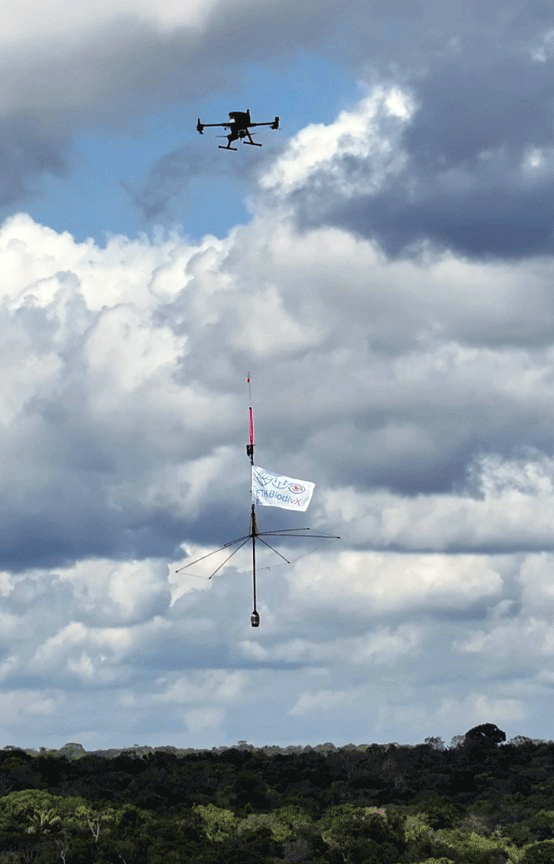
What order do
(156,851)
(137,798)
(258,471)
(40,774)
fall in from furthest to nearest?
(40,774) < (137,798) < (156,851) < (258,471)

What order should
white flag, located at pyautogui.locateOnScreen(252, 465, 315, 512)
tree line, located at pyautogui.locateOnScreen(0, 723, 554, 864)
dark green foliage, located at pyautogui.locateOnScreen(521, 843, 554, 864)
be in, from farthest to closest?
tree line, located at pyautogui.locateOnScreen(0, 723, 554, 864), dark green foliage, located at pyautogui.locateOnScreen(521, 843, 554, 864), white flag, located at pyautogui.locateOnScreen(252, 465, 315, 512)

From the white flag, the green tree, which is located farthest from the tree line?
the white flag

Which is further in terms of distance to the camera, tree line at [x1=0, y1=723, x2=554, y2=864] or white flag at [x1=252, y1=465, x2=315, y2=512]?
tree line at [x1=0, y1=723, x2=554, y2=864]

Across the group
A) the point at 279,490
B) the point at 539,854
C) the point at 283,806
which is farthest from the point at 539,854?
the point at 279,490

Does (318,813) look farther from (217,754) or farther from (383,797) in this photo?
(217,754)

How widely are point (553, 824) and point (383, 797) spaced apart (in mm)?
20509

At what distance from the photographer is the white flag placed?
3334 inches

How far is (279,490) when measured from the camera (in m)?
85.5

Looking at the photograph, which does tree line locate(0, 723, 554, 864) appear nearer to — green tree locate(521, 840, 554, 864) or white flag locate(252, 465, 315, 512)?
green tree locate(521, 840, 554, 864)

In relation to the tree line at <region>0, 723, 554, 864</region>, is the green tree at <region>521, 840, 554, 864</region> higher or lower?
lower

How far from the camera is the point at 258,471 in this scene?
86.2 metres

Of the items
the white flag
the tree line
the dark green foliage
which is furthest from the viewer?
the tree line

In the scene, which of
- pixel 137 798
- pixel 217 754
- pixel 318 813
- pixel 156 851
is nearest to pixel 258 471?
pixel 156 851

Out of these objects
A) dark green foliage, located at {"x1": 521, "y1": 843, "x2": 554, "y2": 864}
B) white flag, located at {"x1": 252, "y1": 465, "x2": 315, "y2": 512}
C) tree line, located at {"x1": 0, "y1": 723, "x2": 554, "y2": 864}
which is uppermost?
white flag, located at {"x1": 252, "y1": 465, "x2": 315, "y2": 512}
